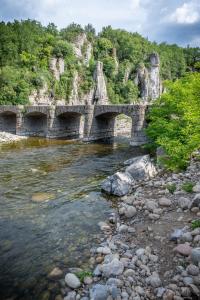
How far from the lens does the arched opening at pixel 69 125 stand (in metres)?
50.9

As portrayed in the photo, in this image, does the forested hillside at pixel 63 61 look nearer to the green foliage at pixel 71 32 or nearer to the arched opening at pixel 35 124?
the green foliage at pixel 71 32

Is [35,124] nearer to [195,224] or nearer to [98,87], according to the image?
[98,87]

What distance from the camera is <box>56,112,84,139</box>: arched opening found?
50.9 metres

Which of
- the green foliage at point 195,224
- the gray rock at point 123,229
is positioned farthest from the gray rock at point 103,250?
the green foliage at point 195,224

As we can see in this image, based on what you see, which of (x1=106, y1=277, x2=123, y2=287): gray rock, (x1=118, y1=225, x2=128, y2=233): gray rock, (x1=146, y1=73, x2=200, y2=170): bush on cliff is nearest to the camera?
(x1=106, y1=277, x2=123, y2=287): gray rock

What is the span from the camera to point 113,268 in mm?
9250

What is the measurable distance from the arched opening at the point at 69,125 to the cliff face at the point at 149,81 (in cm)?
5562

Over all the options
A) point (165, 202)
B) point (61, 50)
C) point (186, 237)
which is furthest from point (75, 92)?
point (186, 237)

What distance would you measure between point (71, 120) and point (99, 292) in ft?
159

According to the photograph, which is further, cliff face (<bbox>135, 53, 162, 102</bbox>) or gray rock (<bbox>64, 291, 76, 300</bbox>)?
cliff face (<bbox>135, 53, 162, 102</bbox>)

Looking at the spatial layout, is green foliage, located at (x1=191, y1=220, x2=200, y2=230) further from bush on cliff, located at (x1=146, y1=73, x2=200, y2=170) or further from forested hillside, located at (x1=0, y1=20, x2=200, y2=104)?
forested hillside, located at (x1=0, y1=20, x2=200, y2=104)

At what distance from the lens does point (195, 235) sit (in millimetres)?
10203

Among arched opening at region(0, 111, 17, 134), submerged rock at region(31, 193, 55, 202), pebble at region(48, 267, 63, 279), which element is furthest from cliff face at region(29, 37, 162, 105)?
pebble at region(48, 267, 63, 279)

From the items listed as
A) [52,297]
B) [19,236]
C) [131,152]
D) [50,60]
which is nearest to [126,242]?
[52,297]
